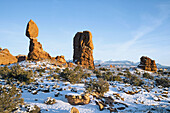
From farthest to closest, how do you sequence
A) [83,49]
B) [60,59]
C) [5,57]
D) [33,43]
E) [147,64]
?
[147,64] < [60,59] < [5,57] < [83,49] < [33,43]

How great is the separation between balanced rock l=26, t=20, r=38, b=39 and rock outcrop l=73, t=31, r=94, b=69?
10.1m

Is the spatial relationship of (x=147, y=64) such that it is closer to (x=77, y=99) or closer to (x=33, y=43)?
(x=77, y=99)

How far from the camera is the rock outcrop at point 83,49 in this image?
28547mm

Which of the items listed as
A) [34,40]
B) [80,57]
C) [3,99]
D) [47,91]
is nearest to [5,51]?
[34,40]

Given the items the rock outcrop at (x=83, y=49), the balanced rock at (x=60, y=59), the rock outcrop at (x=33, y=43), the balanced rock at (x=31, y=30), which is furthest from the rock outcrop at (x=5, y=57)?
the rock outcrop at (x=83, y=49)

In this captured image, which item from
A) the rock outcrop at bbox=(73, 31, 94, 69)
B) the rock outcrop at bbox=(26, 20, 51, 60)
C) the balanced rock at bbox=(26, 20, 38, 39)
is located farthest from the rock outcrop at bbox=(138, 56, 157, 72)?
the balanced rock at bbox=(26, 20, 38, 39)

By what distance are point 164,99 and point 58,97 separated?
37.3 ft

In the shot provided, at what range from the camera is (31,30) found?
23469 mm

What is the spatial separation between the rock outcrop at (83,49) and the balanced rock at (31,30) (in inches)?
398

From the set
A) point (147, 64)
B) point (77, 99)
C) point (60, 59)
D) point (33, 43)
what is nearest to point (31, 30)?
point (33, 43)

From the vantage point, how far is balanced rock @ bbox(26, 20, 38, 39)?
75.9 feet

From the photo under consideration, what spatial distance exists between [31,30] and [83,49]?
477 inches

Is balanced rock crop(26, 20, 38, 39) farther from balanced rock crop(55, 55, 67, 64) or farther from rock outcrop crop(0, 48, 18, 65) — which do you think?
rock outcrop crop(0, 48, 18, 65)

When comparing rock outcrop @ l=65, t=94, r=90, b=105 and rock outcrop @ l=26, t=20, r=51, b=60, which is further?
rock outcrop @ l=26, t=20, r=51, b=60
